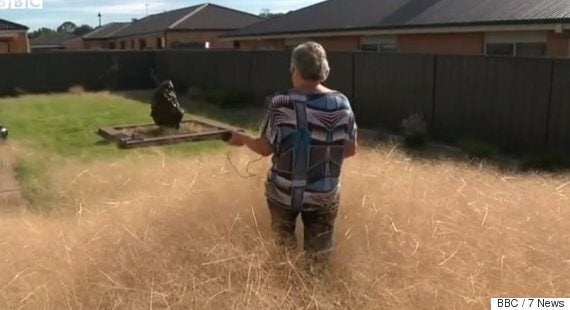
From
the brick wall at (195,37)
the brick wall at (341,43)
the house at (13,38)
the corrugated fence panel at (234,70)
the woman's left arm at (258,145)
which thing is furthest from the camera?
the brick wall at (195,37)

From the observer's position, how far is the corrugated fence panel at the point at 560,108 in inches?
344

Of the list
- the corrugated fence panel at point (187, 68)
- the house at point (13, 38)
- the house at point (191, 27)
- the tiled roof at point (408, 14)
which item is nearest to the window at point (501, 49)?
the tiled roof at point (408, 14)

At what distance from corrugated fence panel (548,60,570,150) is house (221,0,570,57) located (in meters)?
3.03

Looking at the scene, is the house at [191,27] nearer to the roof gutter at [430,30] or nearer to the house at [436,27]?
the house at [436,27]

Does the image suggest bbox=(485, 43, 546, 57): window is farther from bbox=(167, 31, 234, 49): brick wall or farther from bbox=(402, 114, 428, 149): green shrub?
bbox=(167, 31, 234, 49): brick wall

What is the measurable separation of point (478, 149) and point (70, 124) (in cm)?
928

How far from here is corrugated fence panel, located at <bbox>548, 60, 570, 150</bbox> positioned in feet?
28.7

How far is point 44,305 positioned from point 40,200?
3452 millimetres

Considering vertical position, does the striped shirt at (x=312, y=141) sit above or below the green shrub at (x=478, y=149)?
above

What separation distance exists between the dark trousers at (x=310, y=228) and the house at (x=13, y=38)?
2634cm

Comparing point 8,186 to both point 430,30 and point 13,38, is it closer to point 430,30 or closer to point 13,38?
point 430,30

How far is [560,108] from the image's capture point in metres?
8.85

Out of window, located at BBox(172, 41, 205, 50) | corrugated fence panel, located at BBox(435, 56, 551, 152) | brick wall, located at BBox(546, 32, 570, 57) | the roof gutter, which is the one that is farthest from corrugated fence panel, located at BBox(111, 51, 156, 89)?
brick wall, located at BBox(546, 32, 570, 57)

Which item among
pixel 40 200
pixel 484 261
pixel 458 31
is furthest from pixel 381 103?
pixel 484 261
